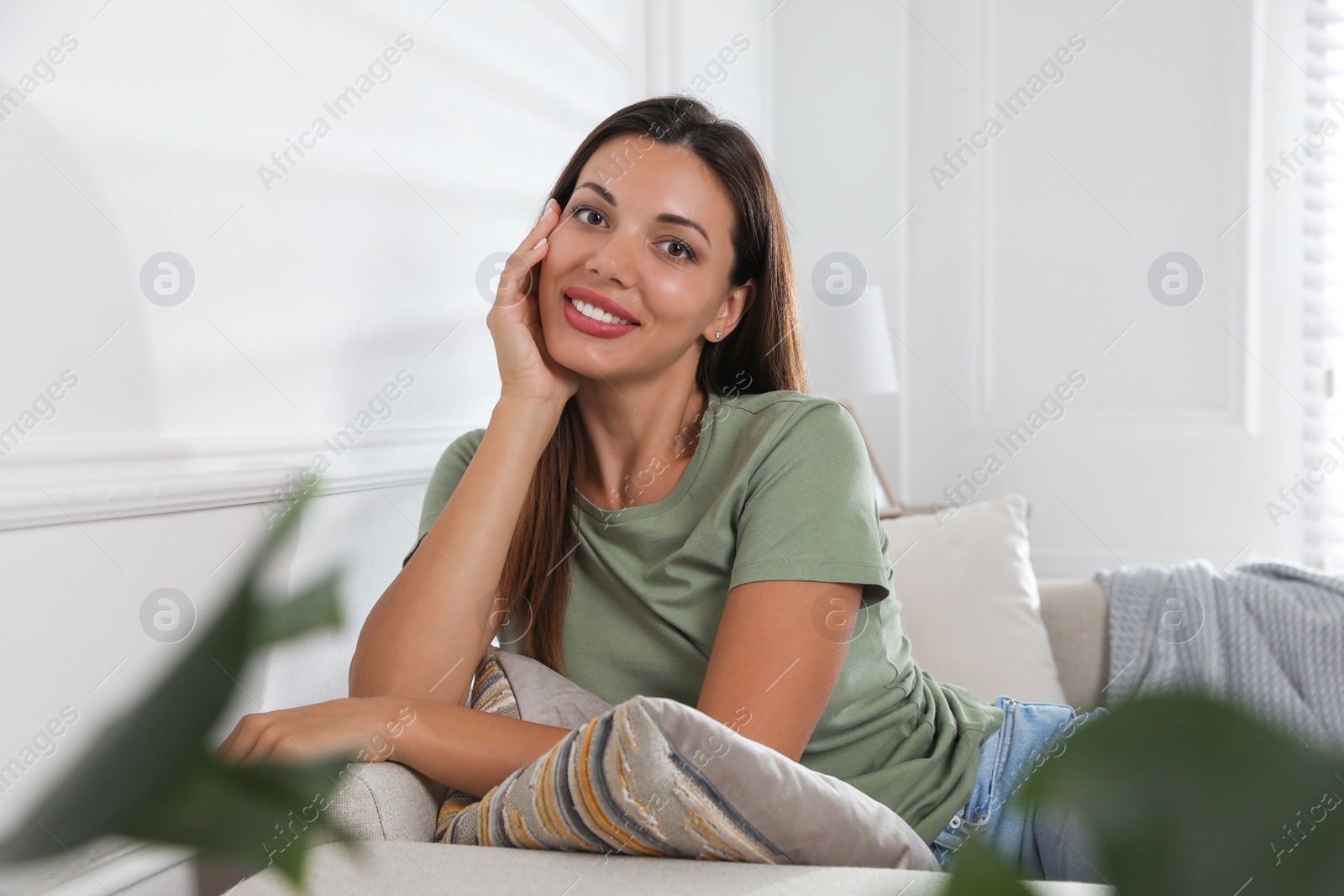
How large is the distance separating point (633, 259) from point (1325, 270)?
260cm

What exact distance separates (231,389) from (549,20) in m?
1.17

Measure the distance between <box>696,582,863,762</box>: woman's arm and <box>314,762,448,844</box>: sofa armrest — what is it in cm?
30

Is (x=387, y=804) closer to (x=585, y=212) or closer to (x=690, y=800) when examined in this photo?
(x=690, y=800)

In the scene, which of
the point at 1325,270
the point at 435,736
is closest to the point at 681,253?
the point at 435,736

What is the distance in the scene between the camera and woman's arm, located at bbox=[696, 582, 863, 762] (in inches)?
42.9

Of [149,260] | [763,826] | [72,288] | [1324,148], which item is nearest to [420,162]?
[149,260]

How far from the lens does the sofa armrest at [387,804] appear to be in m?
0.89

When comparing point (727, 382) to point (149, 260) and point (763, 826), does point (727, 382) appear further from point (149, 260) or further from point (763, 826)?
point (763, 826)

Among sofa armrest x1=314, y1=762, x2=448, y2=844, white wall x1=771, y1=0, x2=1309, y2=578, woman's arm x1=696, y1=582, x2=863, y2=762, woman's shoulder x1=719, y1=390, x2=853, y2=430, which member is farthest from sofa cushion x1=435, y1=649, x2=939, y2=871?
white wall x1=771, y1=0, x2=1309, y2=578

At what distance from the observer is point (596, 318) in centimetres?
138

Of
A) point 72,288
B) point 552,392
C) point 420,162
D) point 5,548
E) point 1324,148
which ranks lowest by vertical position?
point 5,548

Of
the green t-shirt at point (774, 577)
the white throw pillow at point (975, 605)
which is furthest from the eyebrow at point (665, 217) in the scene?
the white throw pillow at point (975, 605)

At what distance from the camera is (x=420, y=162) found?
1627mm

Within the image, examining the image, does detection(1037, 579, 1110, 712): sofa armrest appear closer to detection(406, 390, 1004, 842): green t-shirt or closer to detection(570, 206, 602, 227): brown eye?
detection(406, 390, 1004, 842): green t-shirt
